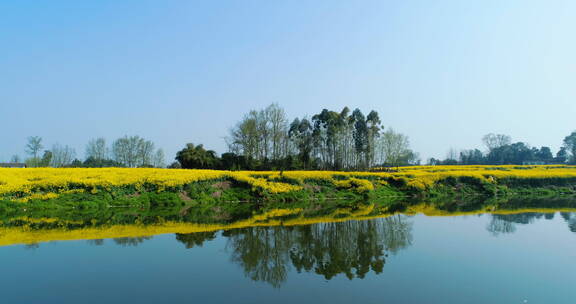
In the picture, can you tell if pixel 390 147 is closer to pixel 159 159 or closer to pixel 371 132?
pixel 371 132

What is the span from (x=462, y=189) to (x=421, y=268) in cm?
2295

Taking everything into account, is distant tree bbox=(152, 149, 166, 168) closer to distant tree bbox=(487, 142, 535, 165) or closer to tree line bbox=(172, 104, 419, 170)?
tree line bbox=(172, 104, 419, 170)

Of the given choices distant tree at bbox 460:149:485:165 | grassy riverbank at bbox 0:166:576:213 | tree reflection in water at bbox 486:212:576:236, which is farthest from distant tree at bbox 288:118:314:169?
distant tree at bbox 460:149:485:165

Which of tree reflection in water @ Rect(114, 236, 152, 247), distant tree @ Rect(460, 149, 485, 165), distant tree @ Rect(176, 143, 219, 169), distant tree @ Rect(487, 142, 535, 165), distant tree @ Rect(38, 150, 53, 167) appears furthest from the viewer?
distant tree @ Rect(460, 149, 485, 165)

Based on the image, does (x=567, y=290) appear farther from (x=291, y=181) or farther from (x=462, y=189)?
(x=462, y=189)

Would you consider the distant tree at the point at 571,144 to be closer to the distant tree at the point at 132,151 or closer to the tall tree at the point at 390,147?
the tall tree at the point at 390,147

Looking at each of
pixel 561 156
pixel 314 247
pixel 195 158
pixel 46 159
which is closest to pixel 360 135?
pixel 195 158

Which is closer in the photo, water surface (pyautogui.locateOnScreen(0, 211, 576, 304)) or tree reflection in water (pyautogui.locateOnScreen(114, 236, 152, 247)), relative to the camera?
water surface (pyautogui.locateOnScreen(0, 211, 576, 304))

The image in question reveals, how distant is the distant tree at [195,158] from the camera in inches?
1262

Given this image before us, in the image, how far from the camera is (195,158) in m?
31.9

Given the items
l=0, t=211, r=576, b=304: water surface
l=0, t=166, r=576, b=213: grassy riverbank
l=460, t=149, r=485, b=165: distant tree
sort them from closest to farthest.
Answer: l=0, t=211, r=576, b=304: water surface < l=0, t=166, r=576, b=213: grassy riverbank < l=460, t=149, r=485, b=165: distant tree

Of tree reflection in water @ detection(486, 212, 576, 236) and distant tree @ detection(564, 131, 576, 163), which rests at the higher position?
distant tree @ detection(564, 131, 576, 163)

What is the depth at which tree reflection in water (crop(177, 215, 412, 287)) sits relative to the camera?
278 inches

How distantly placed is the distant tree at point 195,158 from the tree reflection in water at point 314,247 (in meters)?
21.5
